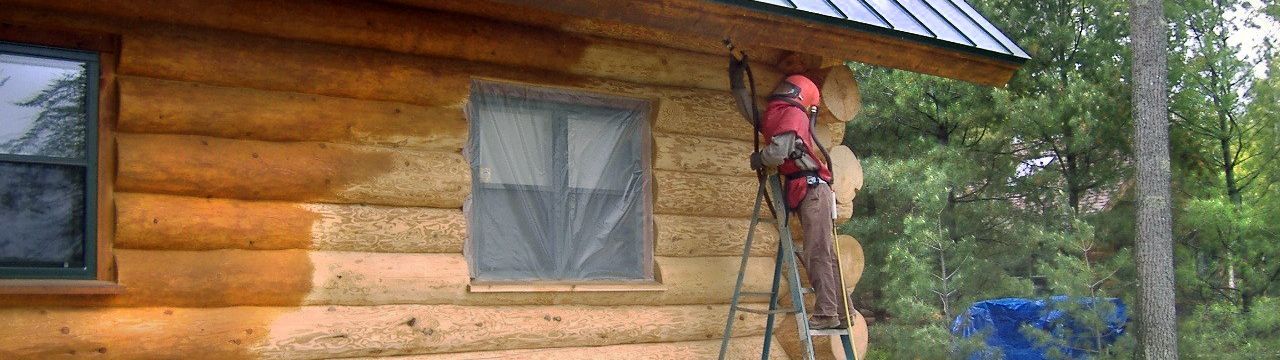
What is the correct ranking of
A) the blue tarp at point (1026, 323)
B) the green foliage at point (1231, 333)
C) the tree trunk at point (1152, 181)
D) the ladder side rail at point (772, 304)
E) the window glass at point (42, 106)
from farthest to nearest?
the blue tarp at point (1026, 323)
the tree trunk at point (1152, 181)
the green foliage at point (1231, 333)
the ladder side rail at point (772, 304)
the window glass at point (42, 106)

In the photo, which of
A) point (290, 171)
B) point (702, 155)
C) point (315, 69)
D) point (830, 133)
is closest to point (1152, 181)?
→ point (830, 133)

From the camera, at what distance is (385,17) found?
18.9 feet

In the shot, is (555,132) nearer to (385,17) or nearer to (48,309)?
(385,17)

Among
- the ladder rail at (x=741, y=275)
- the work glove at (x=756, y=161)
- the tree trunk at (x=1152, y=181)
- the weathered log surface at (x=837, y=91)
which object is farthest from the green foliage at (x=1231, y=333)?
the work glove at (x=756, y=161)

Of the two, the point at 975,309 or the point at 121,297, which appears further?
the point at 975,309

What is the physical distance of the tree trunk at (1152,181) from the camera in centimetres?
1250

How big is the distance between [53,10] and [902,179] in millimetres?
10210

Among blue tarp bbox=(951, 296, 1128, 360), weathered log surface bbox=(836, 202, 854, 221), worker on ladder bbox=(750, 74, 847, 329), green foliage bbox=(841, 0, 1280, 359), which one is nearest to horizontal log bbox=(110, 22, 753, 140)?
worker on ladder bbox=(750, 74, 847, 329)

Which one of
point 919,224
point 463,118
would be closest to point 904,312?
point 919,224

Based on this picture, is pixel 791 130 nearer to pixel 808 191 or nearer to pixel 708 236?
pixel 808 191

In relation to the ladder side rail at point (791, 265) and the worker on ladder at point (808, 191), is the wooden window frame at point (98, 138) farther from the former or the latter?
the ladder side rail at point (791, 265)

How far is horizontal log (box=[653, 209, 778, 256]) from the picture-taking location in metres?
6.77

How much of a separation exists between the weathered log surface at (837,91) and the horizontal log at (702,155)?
1.88 feet

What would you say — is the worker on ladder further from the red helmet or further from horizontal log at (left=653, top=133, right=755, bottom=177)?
horizontal log at (left=653, top=133, right=755, bottom=177)
